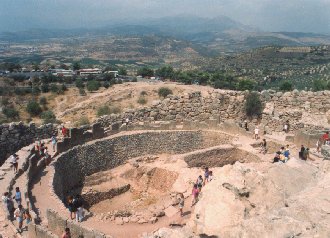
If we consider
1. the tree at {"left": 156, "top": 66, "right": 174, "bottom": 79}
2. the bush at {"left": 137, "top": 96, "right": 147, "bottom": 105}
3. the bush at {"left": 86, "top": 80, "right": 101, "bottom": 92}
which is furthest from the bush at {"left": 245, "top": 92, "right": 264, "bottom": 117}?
the tree at {"left": 156, "top": 66, "right": 174, "bottom": 79}

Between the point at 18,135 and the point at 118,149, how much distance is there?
5872mm

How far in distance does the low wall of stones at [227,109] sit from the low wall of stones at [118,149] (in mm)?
1118

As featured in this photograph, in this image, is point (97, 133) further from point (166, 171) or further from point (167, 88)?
point (167, 88)

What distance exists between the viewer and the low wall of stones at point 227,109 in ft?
78.3

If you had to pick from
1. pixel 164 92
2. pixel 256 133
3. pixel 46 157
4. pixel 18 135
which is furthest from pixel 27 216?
pixel 164 92

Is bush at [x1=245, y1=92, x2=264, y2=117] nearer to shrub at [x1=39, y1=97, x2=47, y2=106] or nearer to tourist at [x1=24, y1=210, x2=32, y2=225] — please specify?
tourist at [x1=24, y1=210, x2=32, y2=225]

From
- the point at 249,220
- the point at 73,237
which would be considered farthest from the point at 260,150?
the point at 249,220

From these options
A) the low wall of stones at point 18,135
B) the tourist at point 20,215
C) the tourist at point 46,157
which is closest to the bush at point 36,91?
the low wall of stones at point 18,135

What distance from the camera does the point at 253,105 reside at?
26.2 metres

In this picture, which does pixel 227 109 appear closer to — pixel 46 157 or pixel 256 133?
pixel 256 133

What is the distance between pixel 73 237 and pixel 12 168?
661 cm

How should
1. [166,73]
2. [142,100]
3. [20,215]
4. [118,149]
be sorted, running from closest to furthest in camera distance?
[20,215] < [118,149] < [142,100] < [166,73]

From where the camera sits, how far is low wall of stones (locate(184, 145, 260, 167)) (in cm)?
2144

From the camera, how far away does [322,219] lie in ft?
22.7
